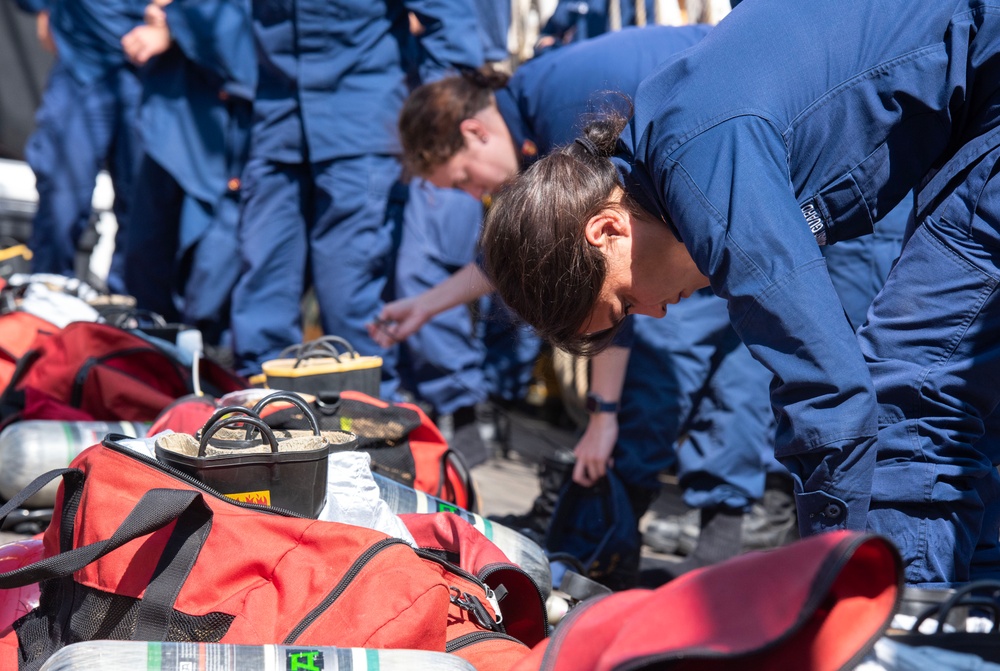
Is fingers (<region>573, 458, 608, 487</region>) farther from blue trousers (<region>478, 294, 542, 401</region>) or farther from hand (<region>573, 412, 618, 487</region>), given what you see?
blue trousers (<region>478, 294, 542, 401</region>)

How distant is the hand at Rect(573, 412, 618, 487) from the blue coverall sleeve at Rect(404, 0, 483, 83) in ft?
5.41

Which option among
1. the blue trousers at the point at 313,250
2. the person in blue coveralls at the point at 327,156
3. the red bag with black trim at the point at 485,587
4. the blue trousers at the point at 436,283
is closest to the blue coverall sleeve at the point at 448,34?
the person in blue coveralls at the point at 327,156

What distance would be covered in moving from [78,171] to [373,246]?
192cm

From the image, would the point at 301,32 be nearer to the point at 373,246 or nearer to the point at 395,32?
the point at 395,32

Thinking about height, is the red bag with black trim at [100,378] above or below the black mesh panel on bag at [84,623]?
below

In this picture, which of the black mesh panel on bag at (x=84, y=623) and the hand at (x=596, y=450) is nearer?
the black mesh panel on bag at (x=84, y=623)

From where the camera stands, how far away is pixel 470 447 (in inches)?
159

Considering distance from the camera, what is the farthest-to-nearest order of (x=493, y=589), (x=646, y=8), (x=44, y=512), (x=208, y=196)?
(x=646, y=8) → (x=208, y=196) → (x=44, y=512) → (x=493, y=589)

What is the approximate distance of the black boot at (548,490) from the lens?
2760 millimetres

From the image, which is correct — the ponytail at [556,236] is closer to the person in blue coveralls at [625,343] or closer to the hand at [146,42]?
the person in blue coveralls at [625,343]

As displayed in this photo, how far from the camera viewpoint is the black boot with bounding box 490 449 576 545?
2.76 metres

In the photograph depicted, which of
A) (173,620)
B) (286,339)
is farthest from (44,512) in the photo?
(286,339)

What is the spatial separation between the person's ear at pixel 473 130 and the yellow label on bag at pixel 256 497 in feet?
4.37

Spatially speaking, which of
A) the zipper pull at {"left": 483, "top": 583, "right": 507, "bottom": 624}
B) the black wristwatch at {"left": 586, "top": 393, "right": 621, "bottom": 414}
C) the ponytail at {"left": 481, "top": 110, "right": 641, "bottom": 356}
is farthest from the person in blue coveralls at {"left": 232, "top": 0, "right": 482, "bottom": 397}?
the zipper pull at {"left": 483, "top": 583, "right": 507, "bottom": 624}
